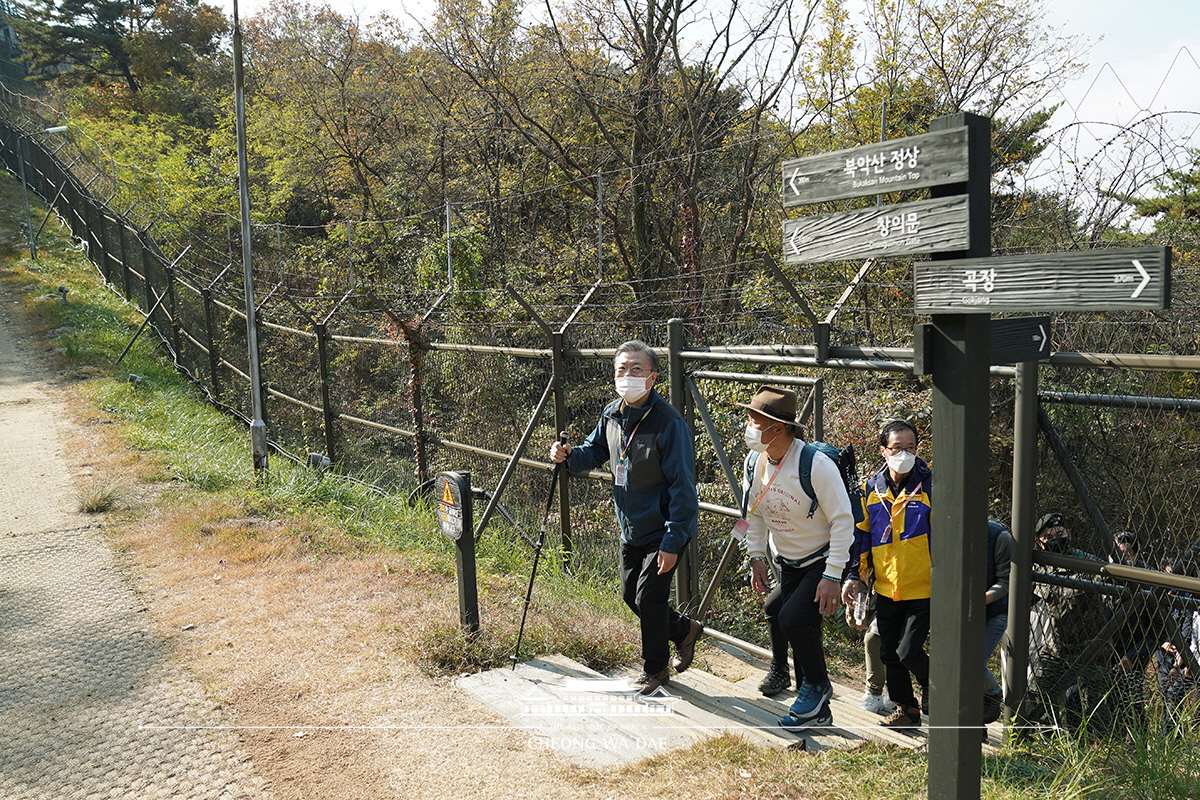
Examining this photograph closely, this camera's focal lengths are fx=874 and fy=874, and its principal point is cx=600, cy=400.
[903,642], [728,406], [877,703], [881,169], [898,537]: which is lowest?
[877,703]

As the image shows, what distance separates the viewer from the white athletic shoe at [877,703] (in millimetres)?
4625

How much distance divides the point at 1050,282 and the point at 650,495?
A: 261 centimetres

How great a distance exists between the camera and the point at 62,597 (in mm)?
6371

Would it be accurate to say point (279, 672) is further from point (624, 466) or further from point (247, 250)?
point (247, 250)

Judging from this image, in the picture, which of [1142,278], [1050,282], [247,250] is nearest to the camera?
[1142,278]

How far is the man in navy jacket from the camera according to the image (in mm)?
4559

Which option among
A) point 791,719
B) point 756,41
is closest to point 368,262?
point 756,41

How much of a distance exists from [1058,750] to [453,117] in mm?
15993

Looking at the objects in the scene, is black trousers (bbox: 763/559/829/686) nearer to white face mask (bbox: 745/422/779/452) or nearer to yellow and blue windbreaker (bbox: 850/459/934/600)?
yellow and blue windbreaker (bbox: 850/459/934/600)

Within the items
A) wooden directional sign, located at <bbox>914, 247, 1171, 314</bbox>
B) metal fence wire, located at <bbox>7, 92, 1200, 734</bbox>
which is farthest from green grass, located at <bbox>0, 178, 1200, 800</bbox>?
wooden directional sign, located at <bbox>914, 247, 1171, 314</bbox>

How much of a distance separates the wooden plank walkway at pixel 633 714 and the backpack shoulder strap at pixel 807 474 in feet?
3.54

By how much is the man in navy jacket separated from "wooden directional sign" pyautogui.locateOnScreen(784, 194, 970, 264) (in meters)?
1.58

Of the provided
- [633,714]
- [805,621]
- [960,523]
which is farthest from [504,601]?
[960,523]

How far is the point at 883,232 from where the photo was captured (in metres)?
2.87
